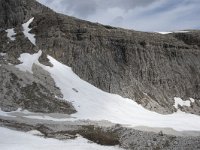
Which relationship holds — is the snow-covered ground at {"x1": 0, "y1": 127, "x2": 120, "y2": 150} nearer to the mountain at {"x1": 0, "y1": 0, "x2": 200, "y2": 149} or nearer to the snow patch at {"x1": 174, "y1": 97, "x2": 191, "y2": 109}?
the mountain at {"x1": 0, "y1": 0, "x2": 200, "y2": 149}

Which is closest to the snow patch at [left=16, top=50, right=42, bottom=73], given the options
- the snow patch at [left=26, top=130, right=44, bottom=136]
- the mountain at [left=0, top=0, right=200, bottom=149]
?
the mountain at [left=0, top=0, right=200, bottom=149]

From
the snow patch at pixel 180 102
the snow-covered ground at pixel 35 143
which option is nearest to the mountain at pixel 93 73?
the snow patch at pixel 180 102

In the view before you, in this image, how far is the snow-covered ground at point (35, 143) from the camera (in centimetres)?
3525

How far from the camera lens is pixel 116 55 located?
9275 cm

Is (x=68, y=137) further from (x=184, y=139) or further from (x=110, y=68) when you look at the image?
(x=110, y=68)

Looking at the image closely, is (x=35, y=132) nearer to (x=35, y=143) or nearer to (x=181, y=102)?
(x=35, y=143)

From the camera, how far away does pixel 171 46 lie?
330ft

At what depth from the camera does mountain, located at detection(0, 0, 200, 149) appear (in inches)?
2625

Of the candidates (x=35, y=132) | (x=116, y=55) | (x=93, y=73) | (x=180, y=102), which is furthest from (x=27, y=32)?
(x=35, y=132)

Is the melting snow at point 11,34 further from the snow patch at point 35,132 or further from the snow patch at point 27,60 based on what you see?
the snow patch at point 35,132

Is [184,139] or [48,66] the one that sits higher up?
[48,66]

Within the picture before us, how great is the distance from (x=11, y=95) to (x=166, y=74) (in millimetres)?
42016

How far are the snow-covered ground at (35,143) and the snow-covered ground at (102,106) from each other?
77.0 feet

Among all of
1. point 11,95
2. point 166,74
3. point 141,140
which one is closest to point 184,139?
point 141,140
